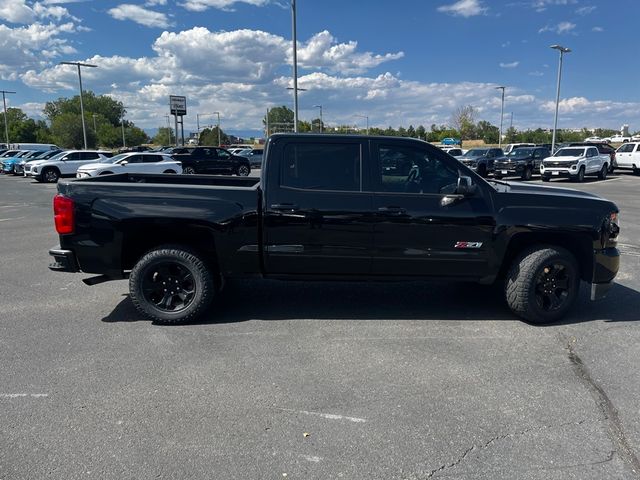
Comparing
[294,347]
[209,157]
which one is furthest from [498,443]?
[209,157]

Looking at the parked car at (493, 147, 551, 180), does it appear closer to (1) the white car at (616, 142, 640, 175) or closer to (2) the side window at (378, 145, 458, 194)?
(1) the white car at (616, 142, 640, 175)

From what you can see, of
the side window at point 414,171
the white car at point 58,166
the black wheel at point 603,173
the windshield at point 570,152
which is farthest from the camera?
the black wheel at point 603,173

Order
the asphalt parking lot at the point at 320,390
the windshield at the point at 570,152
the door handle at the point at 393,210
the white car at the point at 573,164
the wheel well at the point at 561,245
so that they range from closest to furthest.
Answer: the asphalt parking lot at the point at 320,390, the door handle at the point at 393,210, the wheel well at the point at 561,245, the white car at the point at 573,164, the windshield at the point at 570,152

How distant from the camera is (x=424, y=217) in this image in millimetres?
4816

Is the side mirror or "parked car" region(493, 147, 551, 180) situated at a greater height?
the side mirror

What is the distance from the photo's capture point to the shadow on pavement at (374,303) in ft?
17.4

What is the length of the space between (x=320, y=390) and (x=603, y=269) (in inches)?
128

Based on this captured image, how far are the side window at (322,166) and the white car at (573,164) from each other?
76.2 feet

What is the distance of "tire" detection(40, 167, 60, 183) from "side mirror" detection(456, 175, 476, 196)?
27.4 metres

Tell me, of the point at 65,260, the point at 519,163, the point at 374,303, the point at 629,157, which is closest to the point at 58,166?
the point at 519,163

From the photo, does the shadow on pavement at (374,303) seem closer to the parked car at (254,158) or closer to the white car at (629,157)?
the white car at (629,157)

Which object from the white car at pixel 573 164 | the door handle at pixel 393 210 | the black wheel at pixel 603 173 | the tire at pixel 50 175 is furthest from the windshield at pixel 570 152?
the tire at pixel 50 175

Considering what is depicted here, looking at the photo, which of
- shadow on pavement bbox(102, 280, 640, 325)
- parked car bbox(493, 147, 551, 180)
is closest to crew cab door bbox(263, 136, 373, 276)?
shadow on pavement bbox(102, 280, 640, 325)

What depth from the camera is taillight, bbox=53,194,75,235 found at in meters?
4.79
